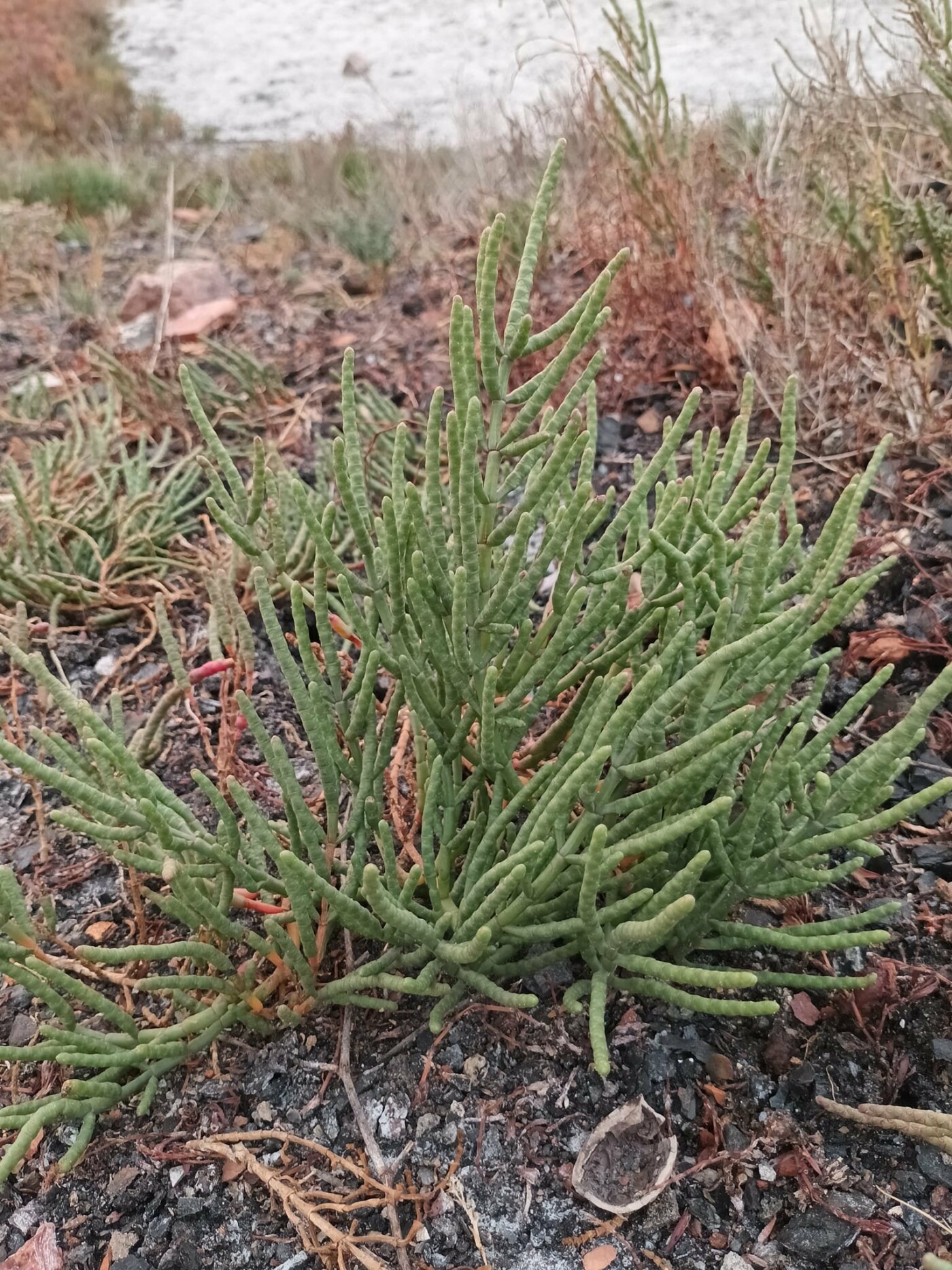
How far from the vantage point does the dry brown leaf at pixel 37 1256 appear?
1272mm

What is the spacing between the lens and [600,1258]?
1.20 m

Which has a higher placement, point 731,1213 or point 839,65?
point 839,65

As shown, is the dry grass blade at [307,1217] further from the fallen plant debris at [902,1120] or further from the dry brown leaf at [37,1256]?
the fallen plant debris at [902,1120]

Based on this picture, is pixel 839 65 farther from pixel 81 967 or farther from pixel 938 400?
pixel 81 967

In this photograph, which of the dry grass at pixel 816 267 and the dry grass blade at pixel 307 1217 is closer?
the dry grass blade at pixel 307 1217

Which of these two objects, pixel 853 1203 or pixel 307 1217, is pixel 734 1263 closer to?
pixel 853 1203

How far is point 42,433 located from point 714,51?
9973 mm

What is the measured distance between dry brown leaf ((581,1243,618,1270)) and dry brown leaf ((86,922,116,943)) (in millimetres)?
986

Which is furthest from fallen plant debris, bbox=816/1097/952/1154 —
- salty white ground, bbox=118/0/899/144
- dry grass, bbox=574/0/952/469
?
salty white ground, bbox=118/0/899/144

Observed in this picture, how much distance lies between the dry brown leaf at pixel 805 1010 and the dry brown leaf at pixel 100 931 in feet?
3.96

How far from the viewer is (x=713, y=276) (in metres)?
2.89

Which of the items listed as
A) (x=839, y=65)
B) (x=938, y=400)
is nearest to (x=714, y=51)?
(x=839, y=65)

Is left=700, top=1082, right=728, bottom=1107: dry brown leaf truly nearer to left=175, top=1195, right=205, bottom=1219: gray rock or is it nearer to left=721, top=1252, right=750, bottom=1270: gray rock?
left=721, top=1252, right=750, bottom=1270: gray rock

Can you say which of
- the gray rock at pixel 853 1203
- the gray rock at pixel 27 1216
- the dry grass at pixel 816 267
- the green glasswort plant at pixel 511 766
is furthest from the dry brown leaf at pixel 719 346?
the gray rock at pixel 27 1216
